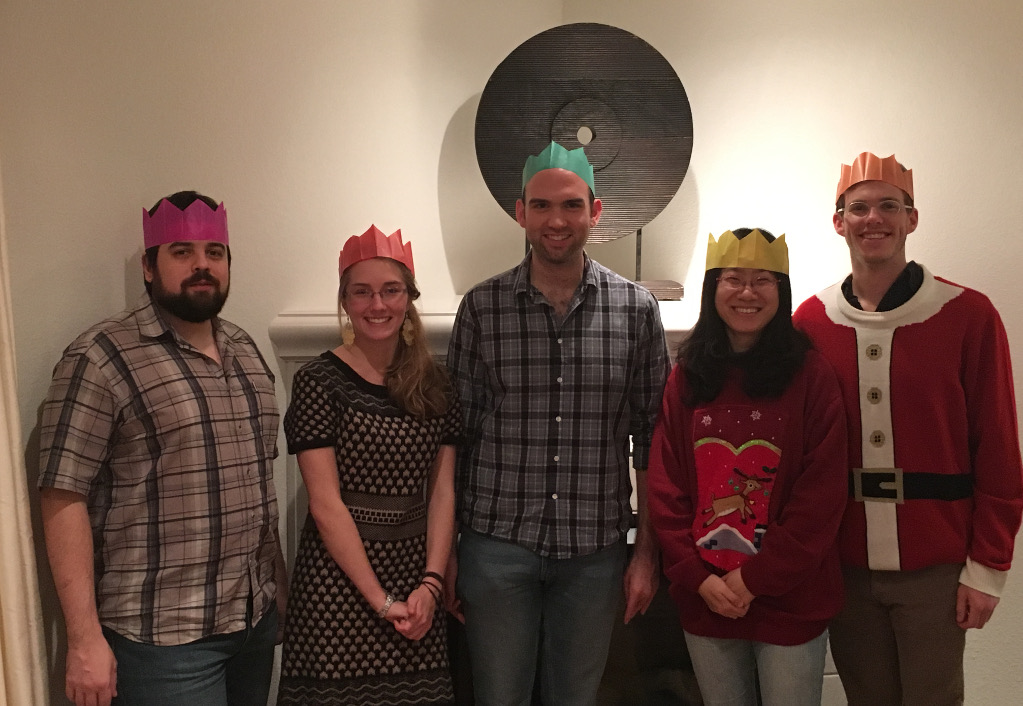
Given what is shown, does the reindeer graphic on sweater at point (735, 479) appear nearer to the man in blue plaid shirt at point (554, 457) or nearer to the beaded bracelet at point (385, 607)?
the man in blue plaid shirt at point (554, 457)

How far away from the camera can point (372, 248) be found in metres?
1.71

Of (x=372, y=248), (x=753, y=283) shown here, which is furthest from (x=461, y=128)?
(x=753, y=283)

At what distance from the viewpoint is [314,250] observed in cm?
223

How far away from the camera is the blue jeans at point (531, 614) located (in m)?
1.72

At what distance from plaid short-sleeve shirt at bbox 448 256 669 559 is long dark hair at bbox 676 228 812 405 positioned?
131 millimetres

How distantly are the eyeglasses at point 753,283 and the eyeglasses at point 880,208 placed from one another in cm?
32

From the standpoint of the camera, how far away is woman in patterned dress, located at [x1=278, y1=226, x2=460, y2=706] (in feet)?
5.24

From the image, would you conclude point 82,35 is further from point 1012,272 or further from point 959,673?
point 1012,272

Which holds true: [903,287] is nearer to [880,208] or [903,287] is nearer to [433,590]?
[880,208]

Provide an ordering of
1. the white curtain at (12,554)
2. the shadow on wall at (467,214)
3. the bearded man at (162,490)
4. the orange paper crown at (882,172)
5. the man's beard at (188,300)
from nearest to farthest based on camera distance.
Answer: the white curtain at (12,554), the bearded man at (162,490), the man's beard at (188,300), the orange paper crown at (882,172), the shadow on wall at (467,214)

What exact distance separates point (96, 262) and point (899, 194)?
1.80m

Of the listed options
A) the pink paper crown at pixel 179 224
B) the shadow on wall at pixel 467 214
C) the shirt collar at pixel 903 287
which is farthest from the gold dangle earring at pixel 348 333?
the shirt collar at pixel 903 287

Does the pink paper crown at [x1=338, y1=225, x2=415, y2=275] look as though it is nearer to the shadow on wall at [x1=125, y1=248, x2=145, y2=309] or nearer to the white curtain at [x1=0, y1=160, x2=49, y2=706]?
the shadow on wall at [x1=125, y1=248, x2=145, y2=309]

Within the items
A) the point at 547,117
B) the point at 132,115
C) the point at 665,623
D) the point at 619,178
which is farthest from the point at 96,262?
the point at 665,623
